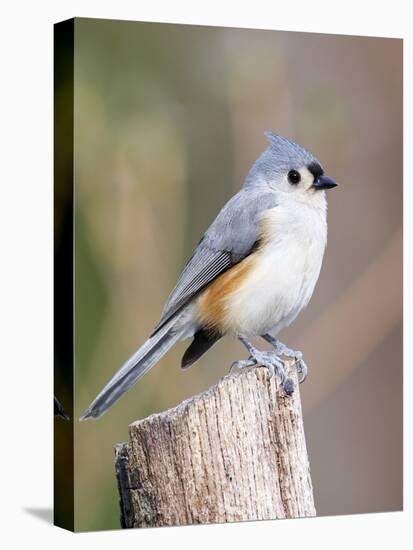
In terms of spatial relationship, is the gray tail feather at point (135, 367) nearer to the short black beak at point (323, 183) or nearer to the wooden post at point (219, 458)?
the wooden post at point (219, 458)

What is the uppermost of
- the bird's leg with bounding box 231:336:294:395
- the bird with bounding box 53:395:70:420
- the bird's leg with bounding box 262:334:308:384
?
the bird's leg with bounding box 262:334:308:384

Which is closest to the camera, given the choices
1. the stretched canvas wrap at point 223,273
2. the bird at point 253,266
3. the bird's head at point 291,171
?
the stretched canvas wrap at point 223,273

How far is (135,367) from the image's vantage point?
5207 mm

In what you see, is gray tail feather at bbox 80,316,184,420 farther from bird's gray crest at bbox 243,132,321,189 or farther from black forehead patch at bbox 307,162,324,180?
black forehead patch at bbox 307,162,324,180

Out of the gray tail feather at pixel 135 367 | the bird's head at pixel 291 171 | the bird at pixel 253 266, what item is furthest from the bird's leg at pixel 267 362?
the bird's head at pixel 291 171

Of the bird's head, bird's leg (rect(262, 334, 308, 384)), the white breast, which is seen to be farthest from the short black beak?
bird's leg (rect(262, 334, 308, 384))

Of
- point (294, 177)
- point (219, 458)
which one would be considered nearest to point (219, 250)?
point (294, 177)

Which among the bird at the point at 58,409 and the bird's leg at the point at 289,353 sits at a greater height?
the bird's leg at the point at 289,353

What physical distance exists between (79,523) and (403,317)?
1917 millimetres

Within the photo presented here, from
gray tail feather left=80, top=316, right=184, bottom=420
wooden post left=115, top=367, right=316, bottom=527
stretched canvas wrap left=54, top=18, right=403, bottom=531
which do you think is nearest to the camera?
wooden post left=115, top=367, right=316, bottom=527

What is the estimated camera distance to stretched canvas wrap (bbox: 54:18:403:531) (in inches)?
196

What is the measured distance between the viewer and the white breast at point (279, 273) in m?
5.33

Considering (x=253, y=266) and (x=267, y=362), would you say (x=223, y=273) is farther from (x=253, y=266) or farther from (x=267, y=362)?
(x=267, y=362)

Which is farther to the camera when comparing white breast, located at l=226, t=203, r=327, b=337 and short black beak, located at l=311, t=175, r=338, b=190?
short black beak, located at l=311, t=175, r=338, b=190
